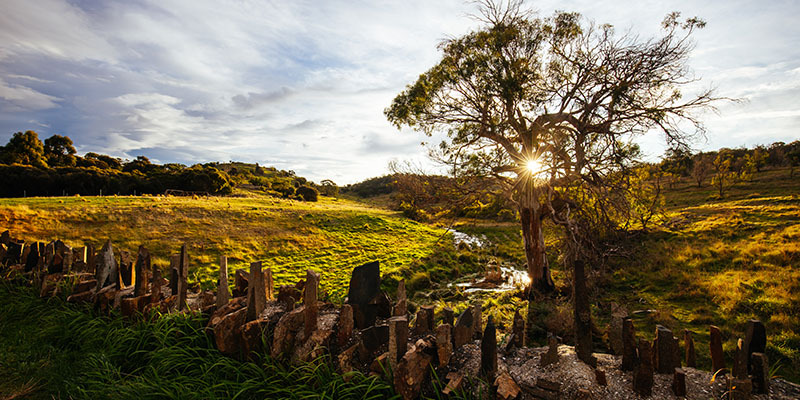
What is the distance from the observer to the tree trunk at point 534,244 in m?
11.6

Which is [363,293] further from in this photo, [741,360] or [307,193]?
[307,193]

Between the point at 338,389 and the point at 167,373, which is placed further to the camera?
the point at 167,373

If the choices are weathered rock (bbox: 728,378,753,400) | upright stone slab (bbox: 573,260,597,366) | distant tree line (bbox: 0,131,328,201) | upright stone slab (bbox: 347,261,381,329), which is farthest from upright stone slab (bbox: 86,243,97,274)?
distant tree line (bbox: 0,131,328,201)

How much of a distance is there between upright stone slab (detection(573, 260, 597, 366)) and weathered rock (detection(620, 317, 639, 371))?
272mm

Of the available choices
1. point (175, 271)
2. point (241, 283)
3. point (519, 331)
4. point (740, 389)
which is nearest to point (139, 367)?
point (175, 271)

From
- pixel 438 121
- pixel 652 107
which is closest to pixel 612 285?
pixel 652 107

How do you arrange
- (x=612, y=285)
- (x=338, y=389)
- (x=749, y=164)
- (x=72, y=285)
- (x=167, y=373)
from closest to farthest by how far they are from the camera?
(x=338, y=389), (x=167, y=373), (x=72, y=285), (x=612, y=285), (x=749, y=164)

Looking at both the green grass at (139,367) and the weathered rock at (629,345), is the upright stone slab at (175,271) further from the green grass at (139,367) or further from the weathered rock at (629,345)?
the weathered rock at (629,345)

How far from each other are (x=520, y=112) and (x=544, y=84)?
1248mm

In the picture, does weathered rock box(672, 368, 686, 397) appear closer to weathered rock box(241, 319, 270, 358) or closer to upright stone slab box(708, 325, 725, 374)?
upright stone slab box(708, 325, 725, 374)

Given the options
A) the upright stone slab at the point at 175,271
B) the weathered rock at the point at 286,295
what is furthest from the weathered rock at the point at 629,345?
the upright stone slab at the point at 175,271

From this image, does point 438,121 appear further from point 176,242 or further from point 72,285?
point 176,242

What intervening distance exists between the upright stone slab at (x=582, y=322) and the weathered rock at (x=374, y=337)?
2004 millimetres

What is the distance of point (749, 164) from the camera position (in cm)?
4103
